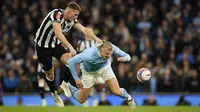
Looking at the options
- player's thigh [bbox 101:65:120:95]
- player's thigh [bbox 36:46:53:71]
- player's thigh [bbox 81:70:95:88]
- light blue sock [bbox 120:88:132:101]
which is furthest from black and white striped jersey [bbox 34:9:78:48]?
light blue sock [bbox 120:88:132:101]

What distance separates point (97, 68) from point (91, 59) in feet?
1.45

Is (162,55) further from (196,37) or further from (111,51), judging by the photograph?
(111,51)

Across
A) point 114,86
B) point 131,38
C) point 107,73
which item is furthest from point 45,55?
point 131,38

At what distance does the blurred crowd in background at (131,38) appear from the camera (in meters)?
19.1

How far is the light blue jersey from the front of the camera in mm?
12094

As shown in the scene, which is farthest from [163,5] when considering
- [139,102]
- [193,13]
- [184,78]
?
[139,102]

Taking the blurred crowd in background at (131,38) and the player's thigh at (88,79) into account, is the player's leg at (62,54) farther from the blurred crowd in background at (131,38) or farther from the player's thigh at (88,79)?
the blurred crowd in background at (131,38)

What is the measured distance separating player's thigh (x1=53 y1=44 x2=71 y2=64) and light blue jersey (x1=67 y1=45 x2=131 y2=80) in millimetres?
594

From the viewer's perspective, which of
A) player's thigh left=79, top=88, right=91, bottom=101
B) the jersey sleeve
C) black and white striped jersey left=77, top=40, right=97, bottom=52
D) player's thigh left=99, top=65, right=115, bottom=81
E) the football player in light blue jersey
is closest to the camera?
the football player in light blue jersey

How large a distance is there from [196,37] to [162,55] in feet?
5.44

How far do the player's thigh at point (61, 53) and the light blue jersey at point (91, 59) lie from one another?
0.59 meters

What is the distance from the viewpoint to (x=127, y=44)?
20.7 meters

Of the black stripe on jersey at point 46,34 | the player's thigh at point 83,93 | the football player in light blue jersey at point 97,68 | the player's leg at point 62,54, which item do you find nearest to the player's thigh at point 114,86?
the football player in light blue jersey at point 97,68

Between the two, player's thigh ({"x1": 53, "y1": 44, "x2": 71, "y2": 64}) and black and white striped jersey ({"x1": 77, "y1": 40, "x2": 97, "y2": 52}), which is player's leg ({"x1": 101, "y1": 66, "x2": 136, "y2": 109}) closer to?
player's thigh ({"x1": 53, "y1": 44, "x2": 71, "y2": 64})
